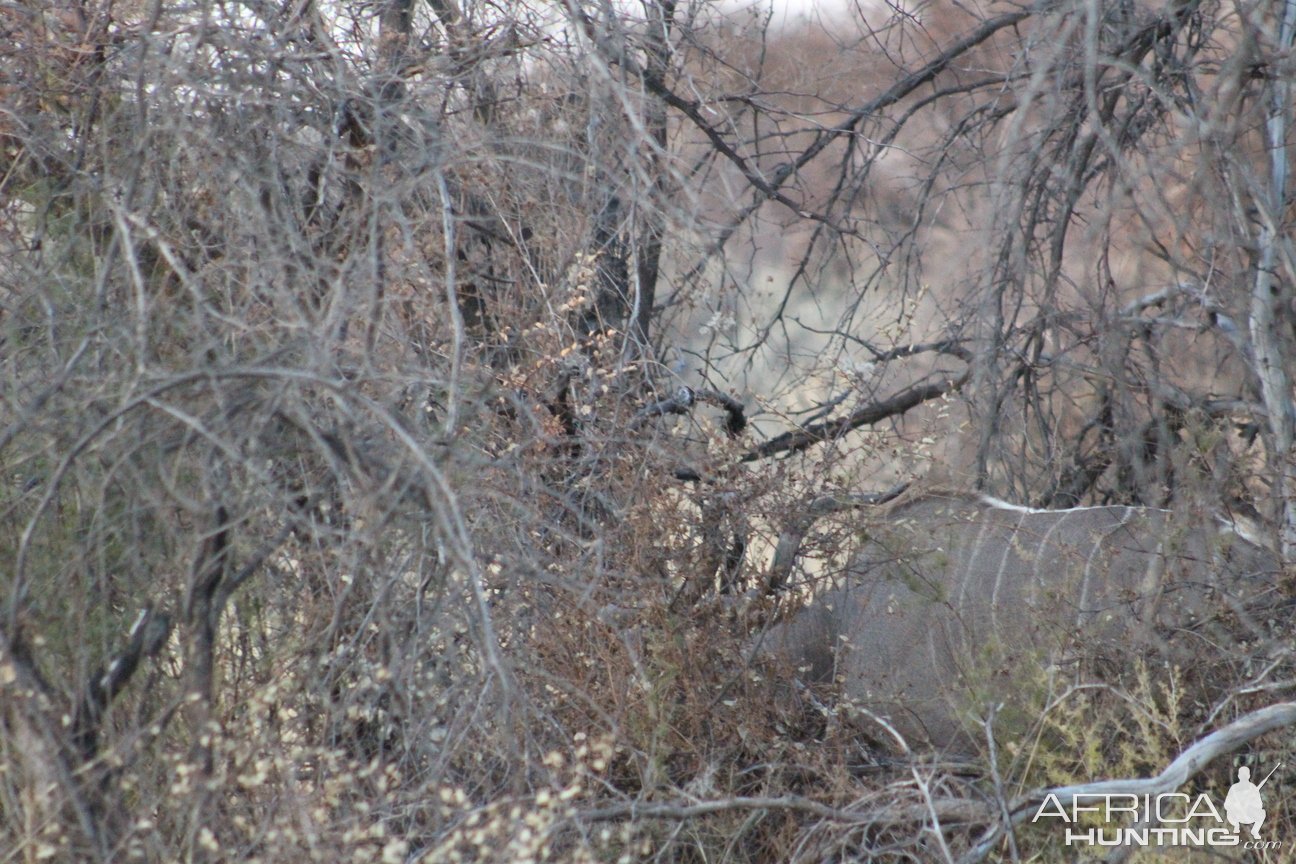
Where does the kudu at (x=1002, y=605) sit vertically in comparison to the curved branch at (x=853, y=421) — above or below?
below

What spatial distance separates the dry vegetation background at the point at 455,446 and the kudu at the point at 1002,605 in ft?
0.55

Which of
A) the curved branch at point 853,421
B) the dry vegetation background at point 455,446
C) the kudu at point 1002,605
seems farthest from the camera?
the curved branch at point 853,421

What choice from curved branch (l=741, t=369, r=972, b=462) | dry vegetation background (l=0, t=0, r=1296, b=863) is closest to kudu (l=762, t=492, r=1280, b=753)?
dry vegetation background (l=0, t=0, r=1296, b=863)

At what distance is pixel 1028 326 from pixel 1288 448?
1554mm

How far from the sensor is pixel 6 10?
4.11 m

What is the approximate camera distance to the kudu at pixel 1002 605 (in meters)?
4.39

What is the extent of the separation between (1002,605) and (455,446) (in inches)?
105

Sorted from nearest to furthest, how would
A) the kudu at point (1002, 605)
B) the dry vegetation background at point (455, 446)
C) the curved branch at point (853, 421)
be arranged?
the dry vegetation background at point (455, 446)
the kudu at point (1002, 605)
the curved branch at point (853, 421)

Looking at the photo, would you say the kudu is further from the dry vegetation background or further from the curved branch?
the curved branch

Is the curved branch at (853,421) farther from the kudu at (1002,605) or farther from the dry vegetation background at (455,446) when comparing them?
the kudu at (1002,605)

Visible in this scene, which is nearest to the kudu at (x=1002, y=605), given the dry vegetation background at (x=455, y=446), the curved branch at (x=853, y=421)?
the dry vegetation background at (x=455, y=446)

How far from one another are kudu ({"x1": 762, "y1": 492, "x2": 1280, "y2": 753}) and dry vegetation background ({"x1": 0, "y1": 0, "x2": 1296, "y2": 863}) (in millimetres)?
168

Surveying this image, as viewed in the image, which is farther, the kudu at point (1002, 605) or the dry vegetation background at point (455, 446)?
Result: the kudu at point (1002, 605)

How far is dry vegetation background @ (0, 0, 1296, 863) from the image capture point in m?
3.00
